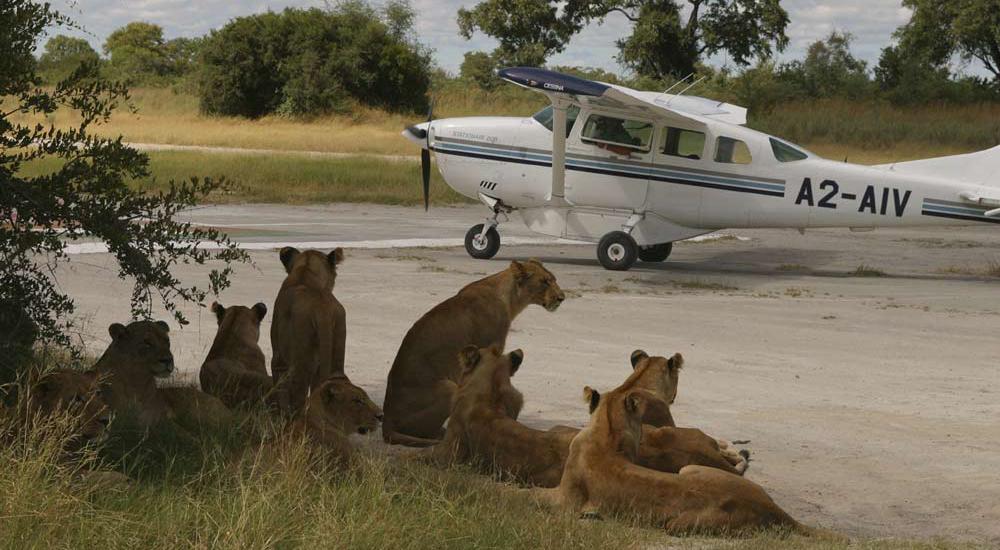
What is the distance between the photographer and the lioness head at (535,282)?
31.0 ft

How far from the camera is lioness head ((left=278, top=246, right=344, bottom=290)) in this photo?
29.7ft

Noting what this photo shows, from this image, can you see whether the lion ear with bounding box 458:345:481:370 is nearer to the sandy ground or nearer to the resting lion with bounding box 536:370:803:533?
the resting lion with bounding box 536:370:803:533

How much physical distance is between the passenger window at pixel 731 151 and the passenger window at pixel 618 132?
3.27 feet

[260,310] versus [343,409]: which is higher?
[260,310]

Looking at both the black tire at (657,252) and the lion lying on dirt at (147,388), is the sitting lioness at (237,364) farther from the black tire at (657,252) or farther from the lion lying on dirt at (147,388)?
the black tire at (657,252)

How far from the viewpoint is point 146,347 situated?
7.93m

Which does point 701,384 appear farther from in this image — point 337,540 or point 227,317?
point 337,540

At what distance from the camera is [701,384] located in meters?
10.9

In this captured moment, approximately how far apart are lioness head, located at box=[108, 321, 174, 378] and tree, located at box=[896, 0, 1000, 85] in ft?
190

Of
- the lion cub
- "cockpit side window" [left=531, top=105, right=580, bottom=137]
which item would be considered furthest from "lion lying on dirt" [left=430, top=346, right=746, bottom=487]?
"cockpit side window" [left=531, top=105, right=580, bottom=137]

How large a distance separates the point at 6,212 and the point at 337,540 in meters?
3.63

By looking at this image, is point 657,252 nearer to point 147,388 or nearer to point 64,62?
point 64,62

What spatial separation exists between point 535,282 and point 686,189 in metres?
10.9

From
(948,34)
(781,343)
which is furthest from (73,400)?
(948,34)
